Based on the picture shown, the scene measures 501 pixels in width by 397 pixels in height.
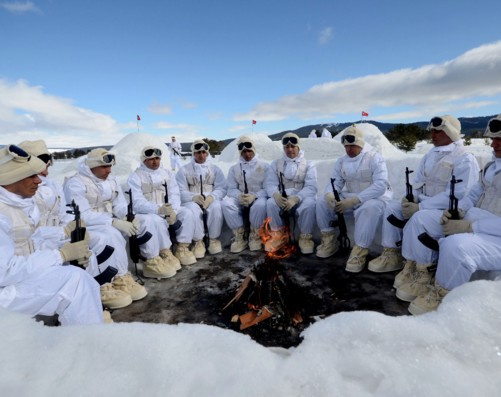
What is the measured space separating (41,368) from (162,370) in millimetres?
382

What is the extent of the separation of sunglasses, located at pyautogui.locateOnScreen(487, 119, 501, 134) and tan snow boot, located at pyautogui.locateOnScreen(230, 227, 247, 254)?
13.1ft

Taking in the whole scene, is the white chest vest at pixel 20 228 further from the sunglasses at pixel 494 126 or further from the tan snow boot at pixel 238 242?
the sunglasses at pixel 494 126

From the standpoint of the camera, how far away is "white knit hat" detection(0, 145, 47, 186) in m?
2.77

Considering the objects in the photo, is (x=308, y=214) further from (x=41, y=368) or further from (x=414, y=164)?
(x=41, y=368)

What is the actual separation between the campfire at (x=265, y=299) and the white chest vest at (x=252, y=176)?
2.82m

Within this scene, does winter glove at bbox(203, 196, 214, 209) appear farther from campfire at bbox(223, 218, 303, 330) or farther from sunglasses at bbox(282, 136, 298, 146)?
campfire at bbox(223, 218, 303, 330)

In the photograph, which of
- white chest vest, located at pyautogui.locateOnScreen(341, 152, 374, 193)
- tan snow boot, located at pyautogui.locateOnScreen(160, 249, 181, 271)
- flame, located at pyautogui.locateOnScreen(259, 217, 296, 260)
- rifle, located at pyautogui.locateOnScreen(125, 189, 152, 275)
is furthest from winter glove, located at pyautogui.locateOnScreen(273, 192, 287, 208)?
rifle, located at pyautogui.locateOnScreen(125, 189, 152, 275)

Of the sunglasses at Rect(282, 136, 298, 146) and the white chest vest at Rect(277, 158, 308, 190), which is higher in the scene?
the sunglasses at Rect(282, 136, 298, 146)

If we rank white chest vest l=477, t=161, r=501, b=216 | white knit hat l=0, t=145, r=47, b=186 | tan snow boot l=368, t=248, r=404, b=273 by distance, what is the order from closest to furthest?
white knit hat l=0, t=145, r=47, b=186
white chest vest l=477, t=161, r=501, b=216
tan snow boot l=368, t=248, r=404, b=273

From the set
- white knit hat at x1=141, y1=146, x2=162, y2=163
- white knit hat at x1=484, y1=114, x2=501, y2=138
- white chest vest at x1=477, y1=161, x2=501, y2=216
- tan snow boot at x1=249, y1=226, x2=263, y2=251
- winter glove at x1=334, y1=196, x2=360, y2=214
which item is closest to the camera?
white knit hat at x1=484, y1=114, x2=501, y2=138

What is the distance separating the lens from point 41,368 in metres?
0.99

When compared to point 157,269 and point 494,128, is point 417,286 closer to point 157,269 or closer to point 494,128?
point 494,128

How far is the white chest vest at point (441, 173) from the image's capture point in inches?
167

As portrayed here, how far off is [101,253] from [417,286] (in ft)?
12.6
